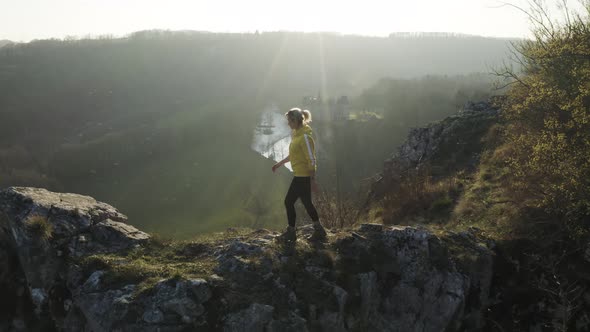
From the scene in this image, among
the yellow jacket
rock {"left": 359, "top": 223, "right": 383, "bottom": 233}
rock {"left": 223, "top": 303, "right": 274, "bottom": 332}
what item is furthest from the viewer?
rock {"left": 359, "top": 223, "right": 383, "bottom": 233}

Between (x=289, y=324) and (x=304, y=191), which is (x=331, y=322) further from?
(x=304, y=191)

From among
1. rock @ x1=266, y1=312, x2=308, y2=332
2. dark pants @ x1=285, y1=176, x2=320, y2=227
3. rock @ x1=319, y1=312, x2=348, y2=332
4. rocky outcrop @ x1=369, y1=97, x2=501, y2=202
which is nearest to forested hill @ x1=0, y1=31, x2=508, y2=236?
rocky outcrop @ x1=369, y1=97, x2=501, y2=202

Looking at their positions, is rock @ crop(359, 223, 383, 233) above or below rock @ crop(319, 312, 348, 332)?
above

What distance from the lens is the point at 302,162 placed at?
25.2ft

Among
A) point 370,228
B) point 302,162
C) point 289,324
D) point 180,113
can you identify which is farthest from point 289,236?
point 180,113

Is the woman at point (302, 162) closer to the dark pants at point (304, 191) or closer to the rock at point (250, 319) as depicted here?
the dark pants at point (304, 191)

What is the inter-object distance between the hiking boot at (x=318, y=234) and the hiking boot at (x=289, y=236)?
33cm

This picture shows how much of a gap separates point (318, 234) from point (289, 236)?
1.89 ft

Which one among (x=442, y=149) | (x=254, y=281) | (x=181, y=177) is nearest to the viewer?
(x=254, y=281)

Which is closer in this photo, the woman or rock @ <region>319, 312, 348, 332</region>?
rock @ <region>319, 312, 348, 332</region>

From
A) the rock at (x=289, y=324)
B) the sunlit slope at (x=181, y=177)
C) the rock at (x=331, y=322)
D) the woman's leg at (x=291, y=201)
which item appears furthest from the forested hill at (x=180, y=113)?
the rock at (x=289, y=324)

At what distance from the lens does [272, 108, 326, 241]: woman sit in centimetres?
755

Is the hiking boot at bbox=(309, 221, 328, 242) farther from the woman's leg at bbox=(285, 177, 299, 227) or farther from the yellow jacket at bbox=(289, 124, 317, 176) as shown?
the yellow jacket at bbox=(289, 124, 317, 176)

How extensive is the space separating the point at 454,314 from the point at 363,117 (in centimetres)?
10065
